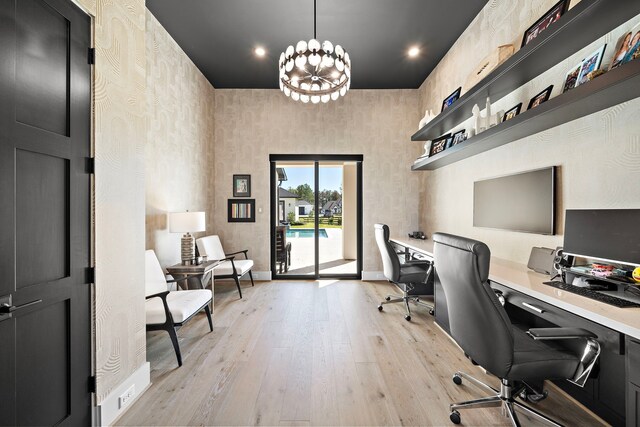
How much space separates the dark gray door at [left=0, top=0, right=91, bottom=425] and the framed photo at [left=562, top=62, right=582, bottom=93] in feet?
10.00

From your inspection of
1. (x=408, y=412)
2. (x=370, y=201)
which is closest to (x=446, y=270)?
(x=408, y=412)

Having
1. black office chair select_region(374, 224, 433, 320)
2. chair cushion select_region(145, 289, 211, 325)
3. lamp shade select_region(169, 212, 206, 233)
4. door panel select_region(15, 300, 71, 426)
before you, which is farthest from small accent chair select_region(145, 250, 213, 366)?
black office chair select_region(374, 224, 433, 320)

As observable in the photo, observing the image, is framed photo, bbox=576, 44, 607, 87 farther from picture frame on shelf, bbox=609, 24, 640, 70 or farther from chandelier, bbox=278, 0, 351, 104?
chandelier, bbox=278, 0, 351, 104

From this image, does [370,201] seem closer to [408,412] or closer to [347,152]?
[347,152]

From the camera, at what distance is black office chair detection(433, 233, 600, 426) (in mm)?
1415

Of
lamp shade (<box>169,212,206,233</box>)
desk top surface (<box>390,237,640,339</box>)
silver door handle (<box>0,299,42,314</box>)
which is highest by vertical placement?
lamp shade (<box>169,212,206,233</box>)

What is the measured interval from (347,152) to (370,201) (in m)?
0.97

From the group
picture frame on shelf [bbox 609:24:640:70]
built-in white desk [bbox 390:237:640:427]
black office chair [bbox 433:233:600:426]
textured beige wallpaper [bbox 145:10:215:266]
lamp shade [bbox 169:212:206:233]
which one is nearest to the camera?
built-in white desk [bbox 390:237:640:427]

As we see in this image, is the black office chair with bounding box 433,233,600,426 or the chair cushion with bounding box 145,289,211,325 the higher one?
the black office chair with bounding box 433,233,600,426

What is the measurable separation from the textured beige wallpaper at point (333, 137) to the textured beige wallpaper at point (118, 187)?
10.3 feet

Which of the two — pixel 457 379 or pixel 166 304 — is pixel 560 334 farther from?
pixel 166 304

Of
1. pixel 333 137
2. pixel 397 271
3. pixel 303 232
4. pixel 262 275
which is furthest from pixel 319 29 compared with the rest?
pixel 262 275

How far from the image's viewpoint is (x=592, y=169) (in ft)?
6.49

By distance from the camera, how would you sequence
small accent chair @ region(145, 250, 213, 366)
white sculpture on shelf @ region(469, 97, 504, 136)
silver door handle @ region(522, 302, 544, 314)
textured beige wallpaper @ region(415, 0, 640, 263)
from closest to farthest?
silver door handle @ region(522, 302, 544, 314)
textured beige wallpaper @ region(415, 0, 640, 263)
small accent chair @ region(145, 250, 213, 366)
white sculpture on shelf @ region(469, 97, 504, 136)
